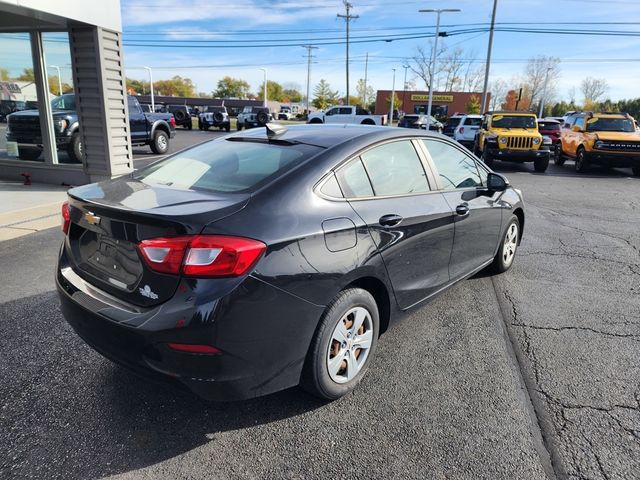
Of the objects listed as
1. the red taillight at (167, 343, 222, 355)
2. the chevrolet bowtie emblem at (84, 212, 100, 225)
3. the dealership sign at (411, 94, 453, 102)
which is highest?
the dealership sign at (411, 94, 453, 102)

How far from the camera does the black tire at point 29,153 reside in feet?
32.4

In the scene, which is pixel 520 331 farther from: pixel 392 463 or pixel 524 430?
pixel 392 463

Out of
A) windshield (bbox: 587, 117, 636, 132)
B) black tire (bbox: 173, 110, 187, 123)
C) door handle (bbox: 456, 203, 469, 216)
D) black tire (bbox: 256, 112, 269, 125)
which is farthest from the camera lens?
black tire (bbox: 173, 110, 187, 123)

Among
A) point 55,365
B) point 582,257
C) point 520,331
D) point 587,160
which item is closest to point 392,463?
point 520,331

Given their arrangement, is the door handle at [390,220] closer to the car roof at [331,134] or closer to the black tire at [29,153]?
the car roof at [331,134]

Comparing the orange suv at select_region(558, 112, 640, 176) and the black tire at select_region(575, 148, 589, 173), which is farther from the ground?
the orange suv at select_region(558, 112, 640, 176)

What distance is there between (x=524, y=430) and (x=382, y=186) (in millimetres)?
1670

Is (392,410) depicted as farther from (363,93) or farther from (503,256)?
(363,93)

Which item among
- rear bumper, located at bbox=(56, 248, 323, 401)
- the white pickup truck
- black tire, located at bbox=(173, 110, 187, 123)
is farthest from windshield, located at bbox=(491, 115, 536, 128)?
black tire, located at bbox=(173, 110, 187, 123)

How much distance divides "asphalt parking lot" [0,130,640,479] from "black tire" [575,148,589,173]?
12.2 meters

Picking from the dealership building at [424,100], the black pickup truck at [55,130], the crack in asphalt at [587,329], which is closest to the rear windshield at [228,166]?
the crack in asphalt at [587,329]

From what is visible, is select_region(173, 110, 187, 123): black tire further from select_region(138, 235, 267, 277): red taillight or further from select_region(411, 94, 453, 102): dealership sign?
select_region(411, 94, 453, 102): dealership sign

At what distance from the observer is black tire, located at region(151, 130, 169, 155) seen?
16.5m

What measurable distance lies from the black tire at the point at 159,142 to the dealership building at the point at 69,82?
646 cm
